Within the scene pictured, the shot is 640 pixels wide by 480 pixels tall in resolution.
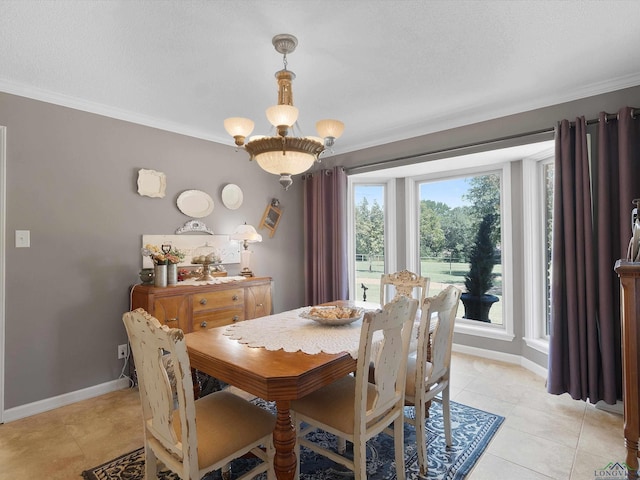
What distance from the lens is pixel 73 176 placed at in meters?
2.85

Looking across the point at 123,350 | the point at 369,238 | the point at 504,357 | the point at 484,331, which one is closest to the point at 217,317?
the point at 123,350

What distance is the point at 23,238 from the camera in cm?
261

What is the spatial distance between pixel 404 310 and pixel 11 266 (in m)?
2.85

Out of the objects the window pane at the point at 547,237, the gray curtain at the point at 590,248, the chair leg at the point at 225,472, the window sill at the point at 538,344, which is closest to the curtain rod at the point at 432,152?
the gray curtain at the point at 590,248

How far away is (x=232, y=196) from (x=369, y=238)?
72.3 inches

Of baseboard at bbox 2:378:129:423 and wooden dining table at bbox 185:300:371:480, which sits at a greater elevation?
wooden dining table at bbox 185:300:371:480

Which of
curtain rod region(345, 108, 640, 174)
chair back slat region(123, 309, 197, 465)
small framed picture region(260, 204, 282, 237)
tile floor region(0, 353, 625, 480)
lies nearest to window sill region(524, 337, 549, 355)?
tile floor region(0, 353, 625, 480)

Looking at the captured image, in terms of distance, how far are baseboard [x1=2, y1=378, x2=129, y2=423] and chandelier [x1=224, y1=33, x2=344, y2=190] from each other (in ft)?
8.06

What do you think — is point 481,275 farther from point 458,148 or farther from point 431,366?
point 431,366

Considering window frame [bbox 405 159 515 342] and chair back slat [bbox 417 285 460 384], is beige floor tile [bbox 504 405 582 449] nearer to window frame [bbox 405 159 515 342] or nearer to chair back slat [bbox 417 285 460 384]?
chair back slat [bbox 417 285 460 384]

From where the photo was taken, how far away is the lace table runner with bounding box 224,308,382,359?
1.78m

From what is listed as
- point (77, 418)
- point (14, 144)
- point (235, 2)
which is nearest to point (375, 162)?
point (235, 2)

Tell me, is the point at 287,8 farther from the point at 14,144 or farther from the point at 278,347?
the point at 14,144

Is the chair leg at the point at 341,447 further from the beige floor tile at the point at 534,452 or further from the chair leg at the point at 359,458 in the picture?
the beige floor tile at the point at 534,452
